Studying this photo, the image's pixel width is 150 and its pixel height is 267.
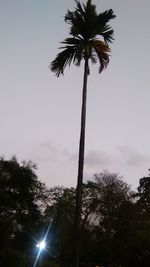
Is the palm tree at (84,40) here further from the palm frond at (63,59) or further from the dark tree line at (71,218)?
the dark tree line at (71,218)

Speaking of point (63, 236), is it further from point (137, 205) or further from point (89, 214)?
point (137, 205)

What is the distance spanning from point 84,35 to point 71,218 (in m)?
56.3

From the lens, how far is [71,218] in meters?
74.8

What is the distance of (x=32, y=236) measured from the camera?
65062 millimetres

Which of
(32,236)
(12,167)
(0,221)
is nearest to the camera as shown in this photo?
(0,221)

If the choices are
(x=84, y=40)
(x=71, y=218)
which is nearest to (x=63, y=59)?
(x=84, y=40)

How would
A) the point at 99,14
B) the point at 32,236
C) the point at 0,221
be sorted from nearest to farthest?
the point at 99,14 < the point at 0,221 < the point at 32,236

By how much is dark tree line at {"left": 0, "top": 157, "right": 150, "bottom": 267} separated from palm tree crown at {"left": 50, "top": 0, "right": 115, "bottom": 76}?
905 inches

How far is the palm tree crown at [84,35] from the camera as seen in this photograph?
72.3 feet

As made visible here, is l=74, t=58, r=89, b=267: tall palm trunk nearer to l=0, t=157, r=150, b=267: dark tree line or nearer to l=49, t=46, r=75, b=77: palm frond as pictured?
l=49, t=46, r=75, b=77: palm frond

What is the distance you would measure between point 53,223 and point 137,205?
1981 cm

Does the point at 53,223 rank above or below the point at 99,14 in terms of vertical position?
below

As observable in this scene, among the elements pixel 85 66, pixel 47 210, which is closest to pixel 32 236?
pixel 47 210

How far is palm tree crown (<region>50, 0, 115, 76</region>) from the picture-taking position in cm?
2203
